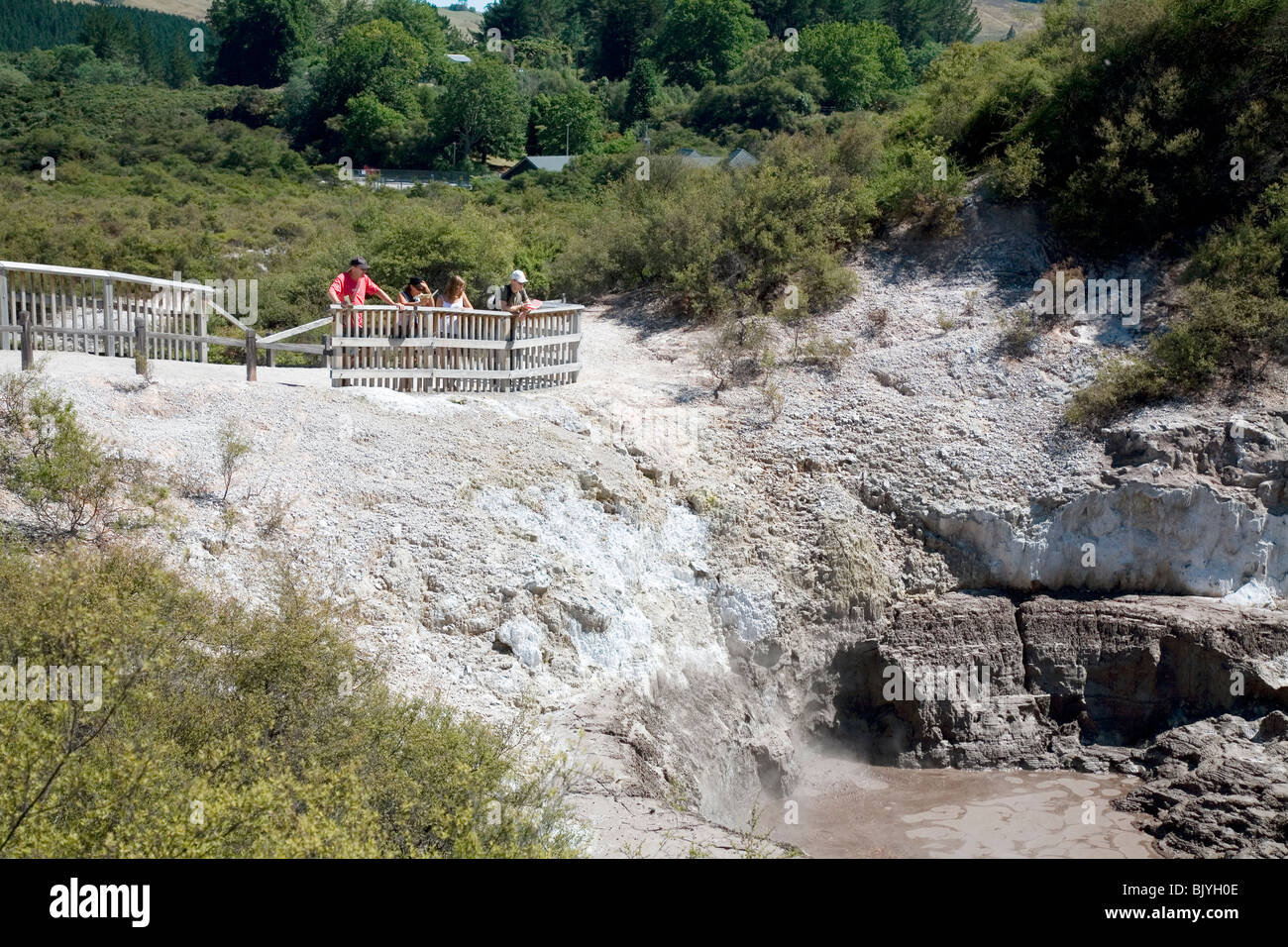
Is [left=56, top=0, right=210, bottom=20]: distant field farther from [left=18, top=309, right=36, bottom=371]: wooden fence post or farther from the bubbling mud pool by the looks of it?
the bubbling mud pool

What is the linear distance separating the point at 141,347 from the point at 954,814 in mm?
10533

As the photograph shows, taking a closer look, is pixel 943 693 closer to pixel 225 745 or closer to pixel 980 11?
pixel 225 745

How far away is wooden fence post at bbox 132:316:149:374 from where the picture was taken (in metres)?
14.5

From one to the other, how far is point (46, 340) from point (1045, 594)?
41.8 ft

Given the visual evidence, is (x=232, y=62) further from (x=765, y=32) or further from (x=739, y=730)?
(x=739, y=730)

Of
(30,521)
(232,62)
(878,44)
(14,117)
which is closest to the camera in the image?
(30,521)

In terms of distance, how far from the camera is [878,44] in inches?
2525

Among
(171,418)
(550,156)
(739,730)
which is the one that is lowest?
(739,730)

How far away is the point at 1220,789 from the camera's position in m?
14.0

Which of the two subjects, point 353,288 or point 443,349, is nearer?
point 353,288

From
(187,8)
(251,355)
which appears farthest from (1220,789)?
(187,8)

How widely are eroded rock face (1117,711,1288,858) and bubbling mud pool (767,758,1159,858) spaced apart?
343 millimetres

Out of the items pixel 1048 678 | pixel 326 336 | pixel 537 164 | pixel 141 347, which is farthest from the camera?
pixel 537 164

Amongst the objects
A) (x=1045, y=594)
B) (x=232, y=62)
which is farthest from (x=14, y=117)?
(x=1045, y=594)
